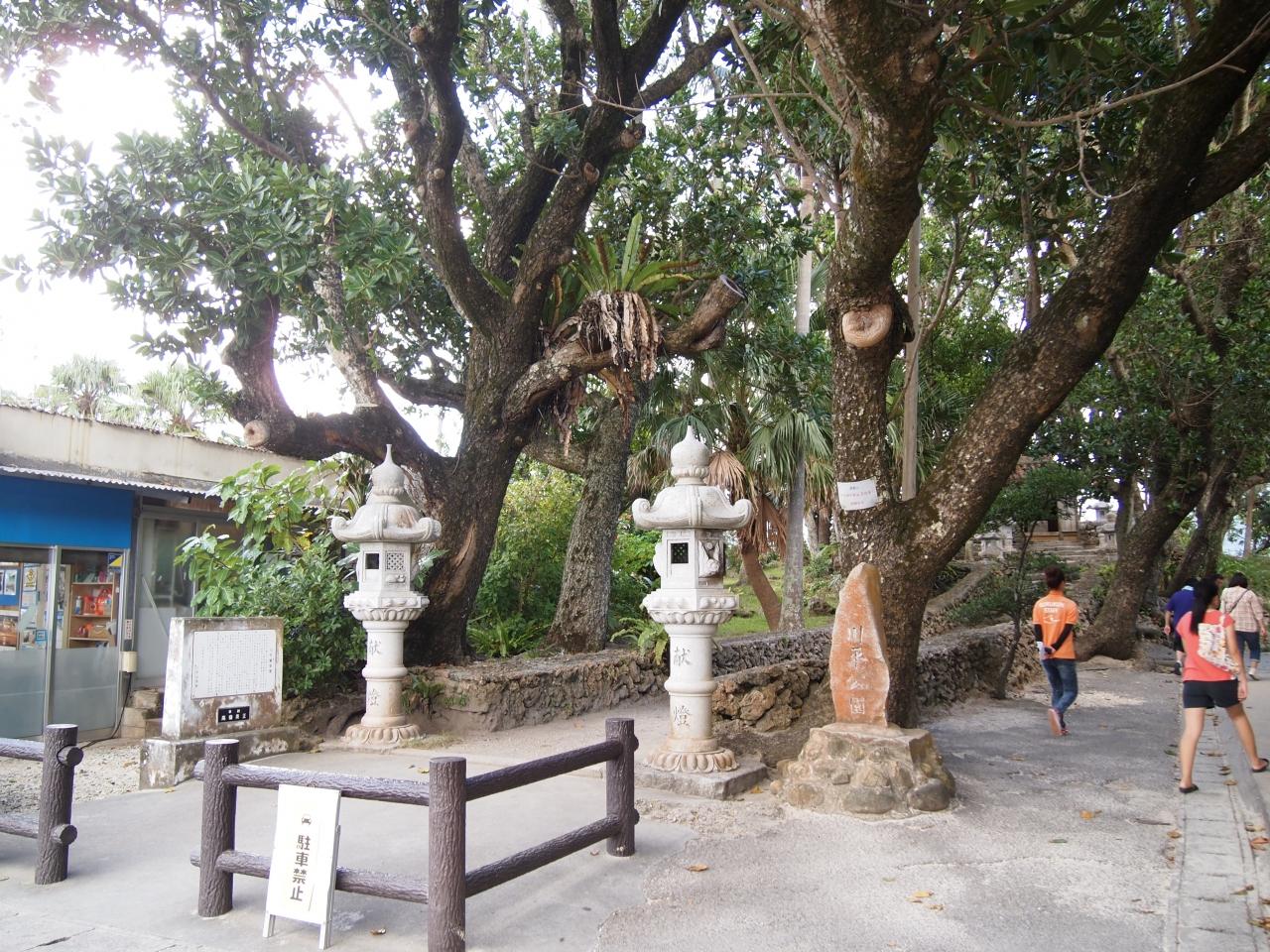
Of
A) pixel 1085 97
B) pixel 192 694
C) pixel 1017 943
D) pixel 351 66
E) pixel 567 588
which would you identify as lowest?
pixel 1017 943

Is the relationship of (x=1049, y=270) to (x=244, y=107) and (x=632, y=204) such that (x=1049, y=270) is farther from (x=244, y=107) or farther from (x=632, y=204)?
(x=244, y=107)

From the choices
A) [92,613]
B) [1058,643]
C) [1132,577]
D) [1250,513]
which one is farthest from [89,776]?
[1250,513]

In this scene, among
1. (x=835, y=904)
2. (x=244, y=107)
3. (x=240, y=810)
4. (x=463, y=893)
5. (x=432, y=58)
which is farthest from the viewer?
(x=244, y=107)

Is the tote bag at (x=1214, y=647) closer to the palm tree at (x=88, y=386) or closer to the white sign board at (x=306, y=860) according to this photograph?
the white sign board at (x=306, y=860)

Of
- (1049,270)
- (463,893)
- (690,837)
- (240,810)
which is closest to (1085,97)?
(1049,270)

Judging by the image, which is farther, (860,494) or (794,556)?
(794,556)

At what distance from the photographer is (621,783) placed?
534 centimetres

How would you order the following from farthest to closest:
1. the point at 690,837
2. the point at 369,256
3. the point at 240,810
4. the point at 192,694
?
the point at 369,256
the point at 192,694
the point at 240,810
the point at 690,837

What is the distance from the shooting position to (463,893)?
157 inches

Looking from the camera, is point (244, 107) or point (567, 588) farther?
point (567, 588)

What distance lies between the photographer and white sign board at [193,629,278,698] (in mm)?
7758

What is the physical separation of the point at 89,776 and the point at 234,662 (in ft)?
5.89

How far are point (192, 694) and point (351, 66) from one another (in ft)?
25.2

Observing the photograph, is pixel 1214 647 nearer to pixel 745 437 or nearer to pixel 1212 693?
pixel 1212 693
